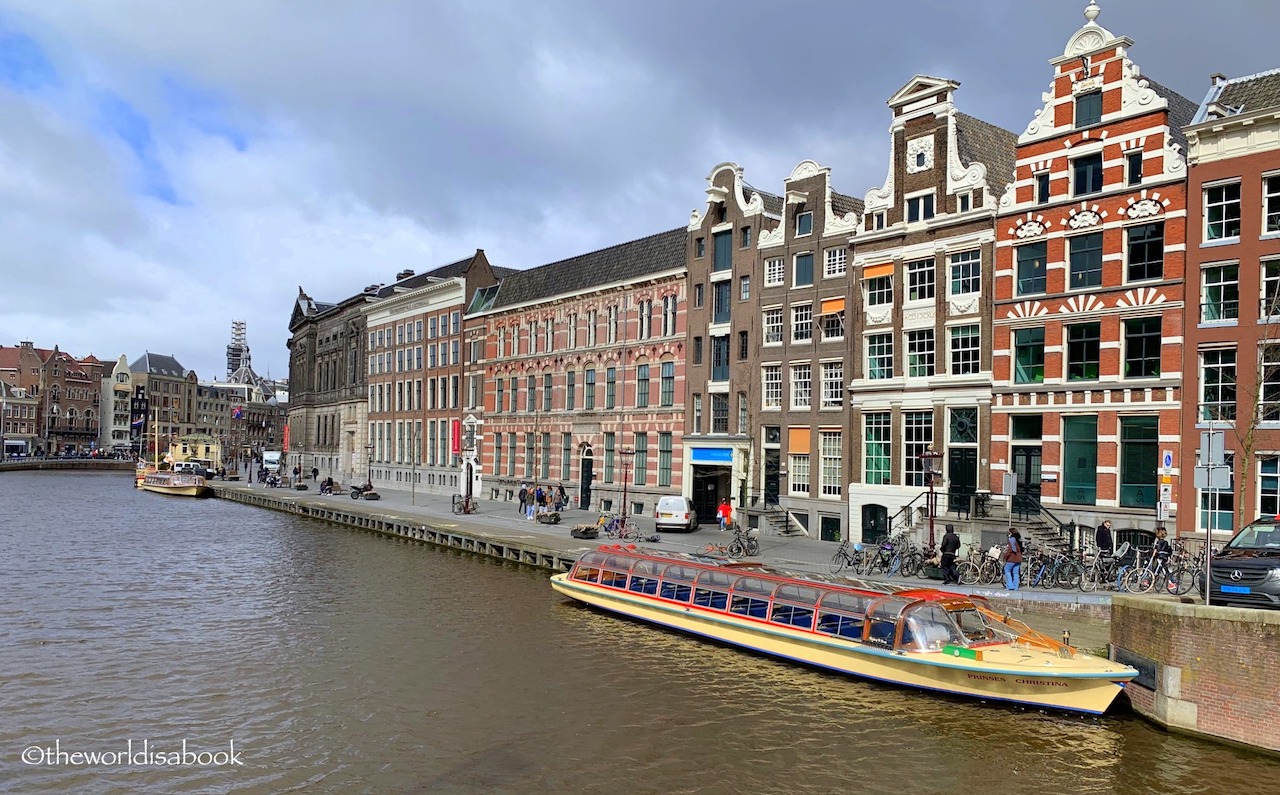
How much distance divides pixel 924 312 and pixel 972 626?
18785 millimetres

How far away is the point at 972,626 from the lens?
22.3 metres

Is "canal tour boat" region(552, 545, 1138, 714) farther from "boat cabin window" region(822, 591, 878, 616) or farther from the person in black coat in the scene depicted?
the person in black coat

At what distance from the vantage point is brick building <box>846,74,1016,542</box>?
36312 millimetres

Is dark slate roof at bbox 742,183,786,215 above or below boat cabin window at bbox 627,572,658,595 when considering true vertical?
above

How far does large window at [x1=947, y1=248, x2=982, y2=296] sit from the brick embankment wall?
18.8 meters

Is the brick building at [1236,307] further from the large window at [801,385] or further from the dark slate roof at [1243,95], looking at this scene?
the large window at [801,385]

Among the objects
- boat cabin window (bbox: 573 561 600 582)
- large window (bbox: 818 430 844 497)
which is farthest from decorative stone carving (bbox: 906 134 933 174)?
boat cabin window (bbox: 573 561 600 582)

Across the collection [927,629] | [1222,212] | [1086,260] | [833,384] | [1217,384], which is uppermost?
[1222,212]

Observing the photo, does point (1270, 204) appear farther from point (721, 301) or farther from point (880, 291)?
point (721, 301)

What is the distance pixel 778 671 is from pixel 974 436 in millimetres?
16272

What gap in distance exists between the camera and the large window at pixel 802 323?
144 ft

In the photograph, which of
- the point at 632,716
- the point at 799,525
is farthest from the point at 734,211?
the point at 632,716

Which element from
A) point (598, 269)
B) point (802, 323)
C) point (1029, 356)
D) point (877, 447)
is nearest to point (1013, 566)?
point (1029, 356)

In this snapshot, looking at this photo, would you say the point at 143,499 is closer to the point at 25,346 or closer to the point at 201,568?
the point at 201,568
